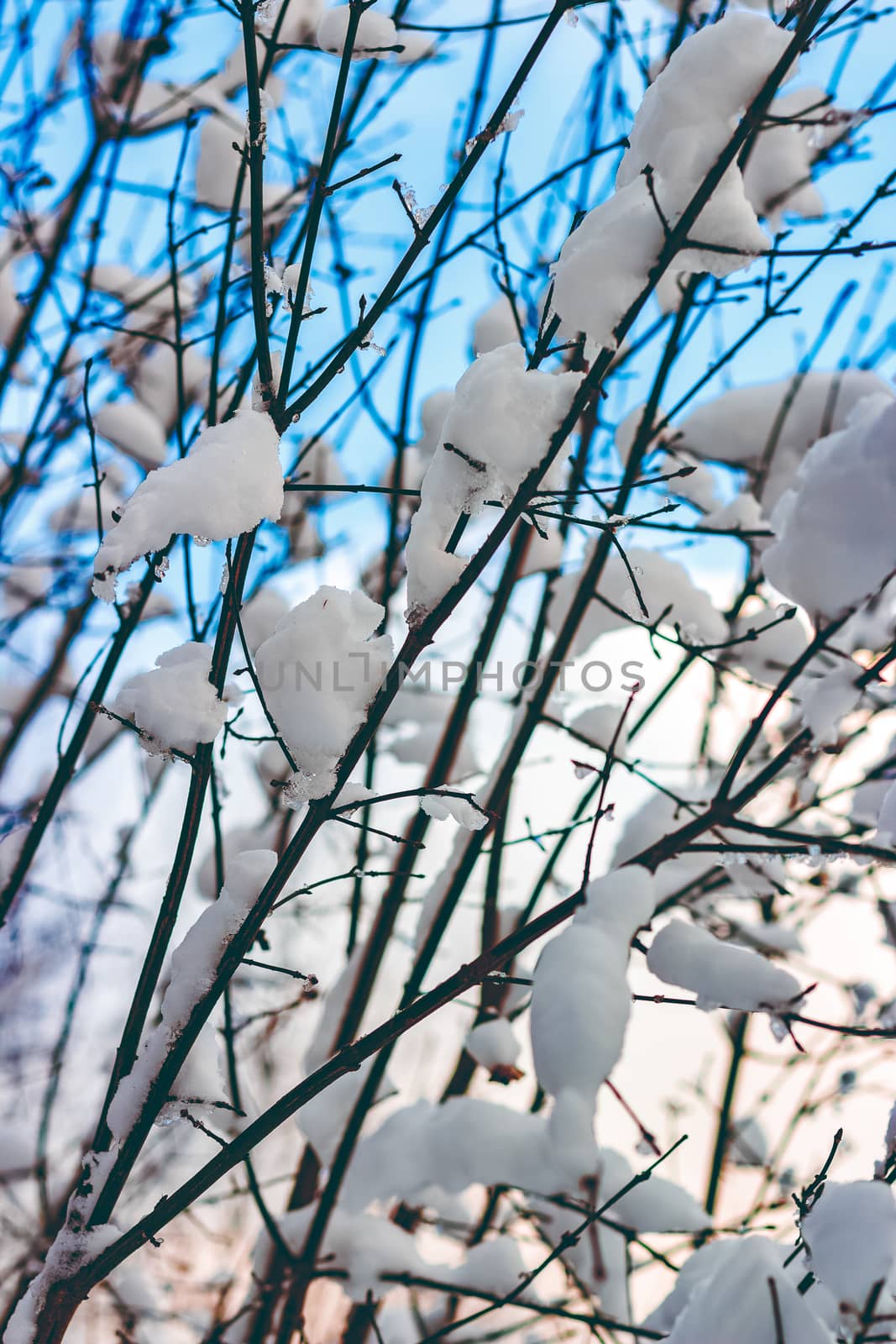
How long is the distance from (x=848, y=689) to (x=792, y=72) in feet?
2.44

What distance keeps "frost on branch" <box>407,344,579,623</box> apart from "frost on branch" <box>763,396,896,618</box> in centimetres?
27

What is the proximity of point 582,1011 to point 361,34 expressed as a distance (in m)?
1.14

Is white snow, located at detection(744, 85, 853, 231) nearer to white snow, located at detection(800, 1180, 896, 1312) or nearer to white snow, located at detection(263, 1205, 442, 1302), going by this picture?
white snow, located at detection(800, 1180, 896, 1312)

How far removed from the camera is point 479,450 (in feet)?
2.66

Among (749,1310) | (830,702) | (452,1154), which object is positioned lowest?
(749,1310)

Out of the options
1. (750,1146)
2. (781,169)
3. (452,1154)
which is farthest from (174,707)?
(750,1146)

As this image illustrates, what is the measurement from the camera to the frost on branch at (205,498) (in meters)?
0.71

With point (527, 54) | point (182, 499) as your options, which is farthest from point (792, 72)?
point (182, 499)

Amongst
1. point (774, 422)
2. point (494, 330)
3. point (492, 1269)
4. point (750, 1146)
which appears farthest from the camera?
point (750, 1146)

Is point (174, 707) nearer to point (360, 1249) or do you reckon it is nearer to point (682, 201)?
point (682, 201)

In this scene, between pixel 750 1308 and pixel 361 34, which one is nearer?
pixel 750 1308

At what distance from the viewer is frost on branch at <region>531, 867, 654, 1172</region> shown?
35.6 inches

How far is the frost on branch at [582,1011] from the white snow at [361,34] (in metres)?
1.03

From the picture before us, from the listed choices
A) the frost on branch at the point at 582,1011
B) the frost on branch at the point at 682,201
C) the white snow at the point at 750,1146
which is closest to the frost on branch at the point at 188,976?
the frost on branch at the point at 582,1011
